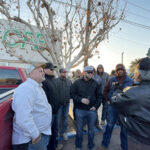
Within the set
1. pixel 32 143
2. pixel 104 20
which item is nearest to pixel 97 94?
pixel 32 143

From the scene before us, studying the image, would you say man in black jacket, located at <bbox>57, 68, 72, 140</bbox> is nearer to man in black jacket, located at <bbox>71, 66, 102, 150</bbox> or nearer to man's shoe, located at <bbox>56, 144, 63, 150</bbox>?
man's shoe, located at <bbox>56, 144, 63, 150</bbox>

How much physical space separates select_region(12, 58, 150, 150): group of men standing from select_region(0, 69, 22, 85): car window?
1.36m

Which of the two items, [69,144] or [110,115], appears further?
[69,144]

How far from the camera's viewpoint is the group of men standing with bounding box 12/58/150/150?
1518 millimetres

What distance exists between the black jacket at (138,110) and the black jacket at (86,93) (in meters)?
1.23

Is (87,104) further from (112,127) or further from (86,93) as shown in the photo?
(112,127)

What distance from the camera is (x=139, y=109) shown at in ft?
5.02

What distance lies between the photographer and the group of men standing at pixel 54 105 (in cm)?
152

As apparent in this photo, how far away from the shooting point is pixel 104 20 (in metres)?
4.55

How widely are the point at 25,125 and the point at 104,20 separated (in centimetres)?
432

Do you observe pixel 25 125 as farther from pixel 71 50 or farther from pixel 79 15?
pixel 79 15

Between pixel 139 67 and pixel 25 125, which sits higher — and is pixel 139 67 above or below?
above

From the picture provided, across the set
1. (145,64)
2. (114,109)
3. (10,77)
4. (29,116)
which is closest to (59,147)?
(114,109)

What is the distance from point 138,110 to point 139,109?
0.02m
